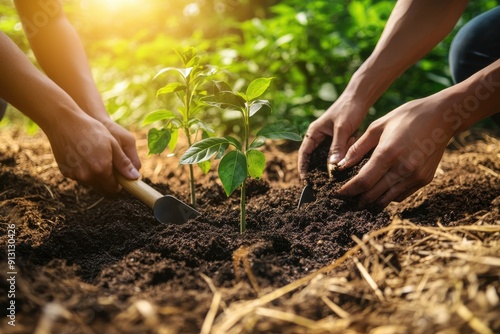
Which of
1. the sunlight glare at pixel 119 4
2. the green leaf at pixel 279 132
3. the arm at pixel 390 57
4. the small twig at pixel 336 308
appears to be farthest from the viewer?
the sunlight glare at pixel 119 4

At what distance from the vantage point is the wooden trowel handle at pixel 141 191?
185 cm

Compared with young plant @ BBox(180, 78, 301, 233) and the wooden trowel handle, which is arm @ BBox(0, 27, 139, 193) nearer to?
the wooden trowel handle

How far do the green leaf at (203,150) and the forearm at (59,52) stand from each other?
2.76 ft

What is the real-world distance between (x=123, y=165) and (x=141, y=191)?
0.48 ft

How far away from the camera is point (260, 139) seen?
1667mm

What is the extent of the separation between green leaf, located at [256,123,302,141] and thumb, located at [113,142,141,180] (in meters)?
0.64

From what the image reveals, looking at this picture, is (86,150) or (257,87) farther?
(86,150)

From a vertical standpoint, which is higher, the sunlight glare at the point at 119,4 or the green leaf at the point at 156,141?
the sunlight glare at the point at 119,4

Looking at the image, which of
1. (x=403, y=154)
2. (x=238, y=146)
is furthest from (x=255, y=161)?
(x=403, y=154)

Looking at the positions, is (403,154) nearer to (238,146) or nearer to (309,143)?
(309,143)

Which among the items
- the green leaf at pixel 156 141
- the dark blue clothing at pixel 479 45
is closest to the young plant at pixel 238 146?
the green leaf at pixel 156 141

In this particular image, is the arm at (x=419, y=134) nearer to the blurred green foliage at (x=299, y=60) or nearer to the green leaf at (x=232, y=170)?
the green leaf at (x=232, y=170)

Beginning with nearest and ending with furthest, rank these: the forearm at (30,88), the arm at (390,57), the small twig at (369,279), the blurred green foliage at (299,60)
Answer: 1. the small twig at (369,279)
2. the forearm at (30,88)
3. the arm at (390,57)
4. the blurred green foliage at (299,60)

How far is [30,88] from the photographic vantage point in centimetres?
179
